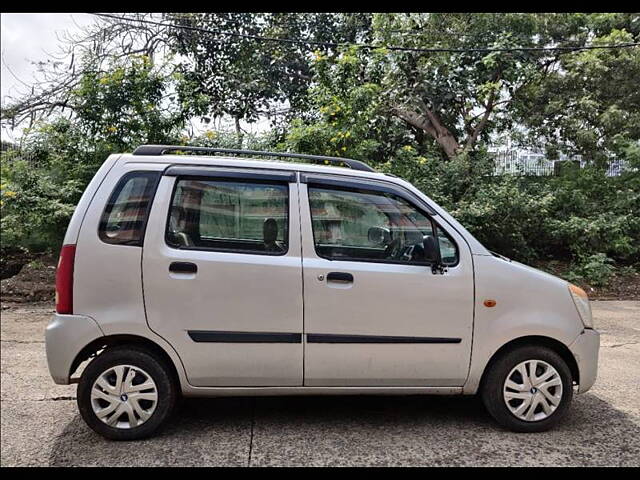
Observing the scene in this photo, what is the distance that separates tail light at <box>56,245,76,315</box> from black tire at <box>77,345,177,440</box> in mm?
373

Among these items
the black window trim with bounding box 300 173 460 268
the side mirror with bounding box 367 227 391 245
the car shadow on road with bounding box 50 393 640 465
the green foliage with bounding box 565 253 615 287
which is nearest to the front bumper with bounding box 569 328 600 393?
the car shadow on road with bounding box 50 393 640 465

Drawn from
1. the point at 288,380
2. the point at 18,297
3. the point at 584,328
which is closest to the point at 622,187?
the point at 584,328

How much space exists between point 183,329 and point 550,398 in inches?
96.9

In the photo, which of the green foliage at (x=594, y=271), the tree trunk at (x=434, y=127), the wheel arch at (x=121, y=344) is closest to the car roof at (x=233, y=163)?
the wheel arch at (x=121, y=344)

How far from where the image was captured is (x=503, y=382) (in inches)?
147

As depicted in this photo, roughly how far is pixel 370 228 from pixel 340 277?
430 millimetres

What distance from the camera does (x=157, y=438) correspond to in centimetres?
357

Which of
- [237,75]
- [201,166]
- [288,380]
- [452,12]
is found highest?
[452,12]

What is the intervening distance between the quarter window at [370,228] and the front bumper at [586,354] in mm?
1028

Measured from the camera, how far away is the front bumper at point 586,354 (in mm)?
3812

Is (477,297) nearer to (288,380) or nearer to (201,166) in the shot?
(288,380)

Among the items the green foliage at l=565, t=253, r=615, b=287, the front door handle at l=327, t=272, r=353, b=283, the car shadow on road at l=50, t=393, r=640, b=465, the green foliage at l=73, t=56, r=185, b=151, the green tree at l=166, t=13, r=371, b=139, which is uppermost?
the green tree at l=166, t=13, r=371, b=139

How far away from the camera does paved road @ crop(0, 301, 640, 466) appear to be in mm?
3375

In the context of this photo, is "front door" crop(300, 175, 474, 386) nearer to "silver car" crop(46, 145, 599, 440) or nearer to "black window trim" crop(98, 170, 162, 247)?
"silver car" crop(46, 145, 599, 440)
